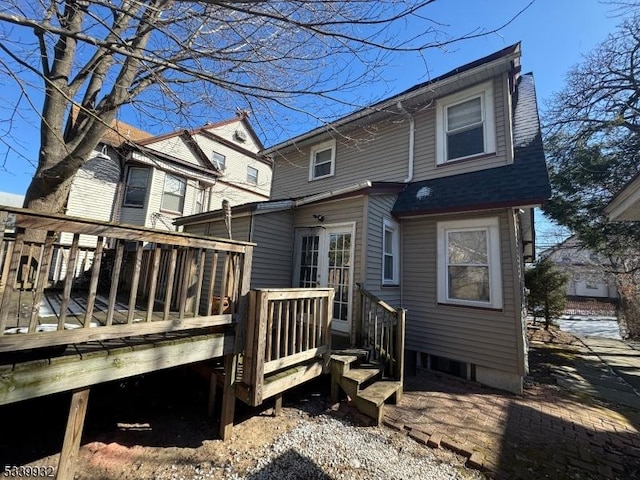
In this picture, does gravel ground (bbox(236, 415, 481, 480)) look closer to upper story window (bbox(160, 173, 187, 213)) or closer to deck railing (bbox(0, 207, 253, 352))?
deck railing (bbox(0, 207, 253, 352))

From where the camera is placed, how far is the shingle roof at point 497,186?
4968 millimetres

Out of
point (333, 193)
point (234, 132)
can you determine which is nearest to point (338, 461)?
point (333, 193)

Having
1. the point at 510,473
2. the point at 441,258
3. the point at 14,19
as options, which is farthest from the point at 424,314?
the point at 14,19

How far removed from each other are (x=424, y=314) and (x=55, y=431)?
617 cm

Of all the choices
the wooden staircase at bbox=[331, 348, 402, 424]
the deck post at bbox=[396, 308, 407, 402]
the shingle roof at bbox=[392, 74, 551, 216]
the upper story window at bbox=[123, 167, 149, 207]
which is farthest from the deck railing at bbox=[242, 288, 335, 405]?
the upper story window at bbox=[123, 167, 149, 207]

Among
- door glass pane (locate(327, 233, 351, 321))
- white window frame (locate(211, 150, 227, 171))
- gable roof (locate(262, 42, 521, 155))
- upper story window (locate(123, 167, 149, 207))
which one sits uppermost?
white window frame (locate(211, 150, 227, 171))

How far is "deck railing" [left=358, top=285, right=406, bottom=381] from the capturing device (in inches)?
176

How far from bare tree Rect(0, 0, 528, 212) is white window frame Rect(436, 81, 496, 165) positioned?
4.18 meters

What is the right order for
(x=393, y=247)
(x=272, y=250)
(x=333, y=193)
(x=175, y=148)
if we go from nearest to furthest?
(x=333, y=193) < (x=393, y=247) < (x=272, y=250) < (x=175, y=148)

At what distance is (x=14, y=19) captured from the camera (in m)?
2.17

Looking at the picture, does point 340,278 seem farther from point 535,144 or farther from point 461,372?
point 535,144

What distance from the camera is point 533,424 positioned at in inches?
150

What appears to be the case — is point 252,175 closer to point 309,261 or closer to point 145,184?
point 145,184

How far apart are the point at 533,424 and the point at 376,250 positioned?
3.43m
